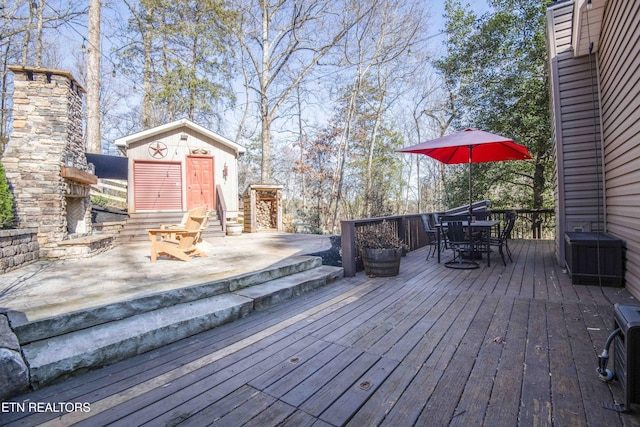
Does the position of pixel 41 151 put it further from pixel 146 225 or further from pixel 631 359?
pixel 631 359

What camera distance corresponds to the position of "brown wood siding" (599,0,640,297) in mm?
3021

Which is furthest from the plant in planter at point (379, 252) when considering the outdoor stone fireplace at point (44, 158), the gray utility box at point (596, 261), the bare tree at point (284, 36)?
the bare tree at point (284, 36)

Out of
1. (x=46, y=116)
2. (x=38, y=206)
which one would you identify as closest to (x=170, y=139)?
(x=46, y=116)

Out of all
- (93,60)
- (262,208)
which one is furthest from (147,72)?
(262,208)

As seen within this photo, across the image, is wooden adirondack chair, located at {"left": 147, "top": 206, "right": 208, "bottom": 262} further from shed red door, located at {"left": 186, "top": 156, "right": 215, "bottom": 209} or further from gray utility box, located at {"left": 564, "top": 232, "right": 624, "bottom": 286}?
gray utility box, located at {"left": 564, "top": 232, "right": 624, "bottom": 286}

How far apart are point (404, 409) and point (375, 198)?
30.0 ft

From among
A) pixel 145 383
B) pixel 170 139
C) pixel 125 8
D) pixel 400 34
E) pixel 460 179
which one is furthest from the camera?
pixel 400 34

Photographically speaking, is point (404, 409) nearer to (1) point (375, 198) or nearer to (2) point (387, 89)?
(1) point (375, 198)

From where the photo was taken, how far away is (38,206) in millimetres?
4750

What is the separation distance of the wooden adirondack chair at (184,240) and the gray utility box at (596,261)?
5.15 m

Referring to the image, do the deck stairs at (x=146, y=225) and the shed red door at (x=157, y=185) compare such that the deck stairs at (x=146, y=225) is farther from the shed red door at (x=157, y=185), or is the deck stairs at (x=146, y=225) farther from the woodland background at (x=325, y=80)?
the woodland background at (x=325, y=80)

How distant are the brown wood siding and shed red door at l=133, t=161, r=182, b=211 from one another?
32.1ft

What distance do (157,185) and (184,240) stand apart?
5543 millimetres

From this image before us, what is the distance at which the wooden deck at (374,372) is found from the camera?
5.00 feet
